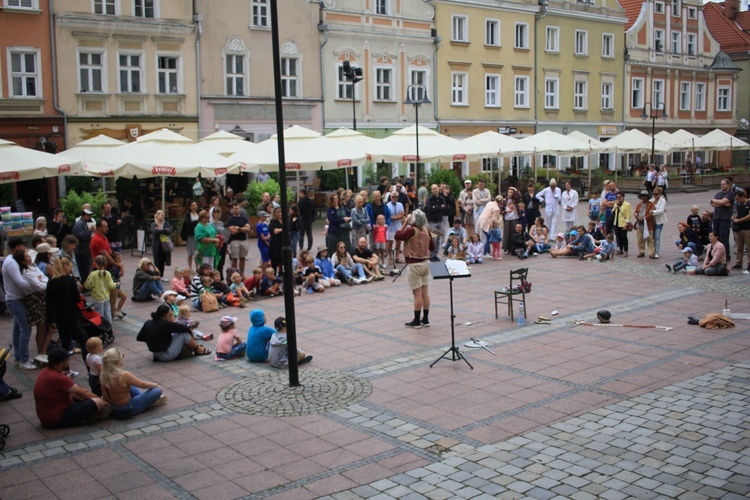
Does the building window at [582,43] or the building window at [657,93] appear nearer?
the building window at [582,43]

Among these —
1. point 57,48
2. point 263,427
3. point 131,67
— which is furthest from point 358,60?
point 263,427

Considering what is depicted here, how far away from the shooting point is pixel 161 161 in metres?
21.0

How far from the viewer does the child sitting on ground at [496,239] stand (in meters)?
20.0

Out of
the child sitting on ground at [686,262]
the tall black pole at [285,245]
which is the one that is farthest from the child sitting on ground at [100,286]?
the child sitting on ground at [686,262]

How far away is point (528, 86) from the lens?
4400 centimetres

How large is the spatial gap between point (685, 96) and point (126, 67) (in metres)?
39.3

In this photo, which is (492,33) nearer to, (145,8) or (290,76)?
(290,76)

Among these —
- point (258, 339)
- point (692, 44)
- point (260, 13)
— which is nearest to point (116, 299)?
point (258, 339)

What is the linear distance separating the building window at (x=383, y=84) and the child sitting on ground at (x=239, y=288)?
77.4 feet

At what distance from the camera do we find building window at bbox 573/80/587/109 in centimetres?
4672

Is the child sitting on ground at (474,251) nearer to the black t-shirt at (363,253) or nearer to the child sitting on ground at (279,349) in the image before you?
the black t-shirt at (363,253)

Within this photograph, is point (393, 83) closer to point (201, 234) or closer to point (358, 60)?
point (358, 60)

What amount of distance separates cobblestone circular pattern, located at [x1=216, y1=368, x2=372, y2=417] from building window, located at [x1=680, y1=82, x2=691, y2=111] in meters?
49.8

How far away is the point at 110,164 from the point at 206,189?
578 centimetres
